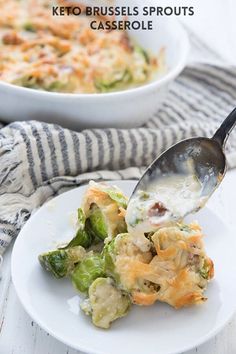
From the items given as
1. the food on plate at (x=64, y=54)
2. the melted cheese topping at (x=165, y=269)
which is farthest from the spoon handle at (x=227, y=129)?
the food on plate at (x=64, y=54)

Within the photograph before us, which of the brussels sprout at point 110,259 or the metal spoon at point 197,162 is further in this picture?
the metal spoon at point 197,162

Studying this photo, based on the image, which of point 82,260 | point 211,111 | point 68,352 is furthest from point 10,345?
point 211,111

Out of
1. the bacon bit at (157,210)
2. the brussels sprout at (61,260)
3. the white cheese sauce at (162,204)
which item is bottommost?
the brussels sprout at (61,260)

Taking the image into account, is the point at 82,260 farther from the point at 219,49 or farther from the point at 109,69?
the point at 219,49

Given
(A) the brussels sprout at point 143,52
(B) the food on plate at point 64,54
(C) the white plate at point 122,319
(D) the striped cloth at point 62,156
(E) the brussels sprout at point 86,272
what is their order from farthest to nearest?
(A) the brussels sprout at point 143,52 < (B) the food on plate at point 64,54 < (D) the striped cloth at point 62,156 < (E) the brussels sprout at point 86,272 < (C) the white plate at point 122,319

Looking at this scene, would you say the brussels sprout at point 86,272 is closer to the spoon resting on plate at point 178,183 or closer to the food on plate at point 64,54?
the spoon resting on plate at point 178,183

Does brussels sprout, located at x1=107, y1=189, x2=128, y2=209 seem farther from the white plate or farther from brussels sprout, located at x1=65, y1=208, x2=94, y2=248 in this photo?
the white plate

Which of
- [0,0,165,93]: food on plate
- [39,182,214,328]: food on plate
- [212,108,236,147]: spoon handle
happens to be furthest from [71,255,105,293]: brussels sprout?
[0,0,165,93]: food on plate
